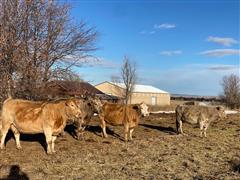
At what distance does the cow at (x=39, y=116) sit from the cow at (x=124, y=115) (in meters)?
3.49

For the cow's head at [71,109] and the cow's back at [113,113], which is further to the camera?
the cow's back at [113,113]

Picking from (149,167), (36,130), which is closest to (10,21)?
(36,130)

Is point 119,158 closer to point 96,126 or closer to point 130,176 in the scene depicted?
point 130,176

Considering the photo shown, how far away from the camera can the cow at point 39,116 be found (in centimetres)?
1305

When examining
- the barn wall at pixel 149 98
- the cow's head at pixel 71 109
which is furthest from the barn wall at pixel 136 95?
the cow's head at pixel 71 109

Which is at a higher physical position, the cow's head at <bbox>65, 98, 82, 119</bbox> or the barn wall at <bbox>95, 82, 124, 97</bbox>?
the barn wall at <bbox>95, 82, 124, 97</bbox>

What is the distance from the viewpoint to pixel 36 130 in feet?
43.1

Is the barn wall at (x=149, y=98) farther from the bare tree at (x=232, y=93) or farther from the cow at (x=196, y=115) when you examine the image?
the cow at (x=196, y=115)

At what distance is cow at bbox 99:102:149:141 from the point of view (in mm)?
16625

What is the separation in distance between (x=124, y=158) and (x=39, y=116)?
10.4ft


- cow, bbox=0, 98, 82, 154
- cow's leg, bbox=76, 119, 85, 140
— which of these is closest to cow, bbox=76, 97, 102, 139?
cow's leg, bbox=76, 119, 85, 140

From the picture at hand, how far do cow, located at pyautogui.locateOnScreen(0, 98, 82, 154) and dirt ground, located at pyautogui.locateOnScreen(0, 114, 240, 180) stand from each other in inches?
25.5

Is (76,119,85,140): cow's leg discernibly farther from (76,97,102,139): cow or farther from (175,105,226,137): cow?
(175,105,226,137): cow

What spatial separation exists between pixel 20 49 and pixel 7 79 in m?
1.22
